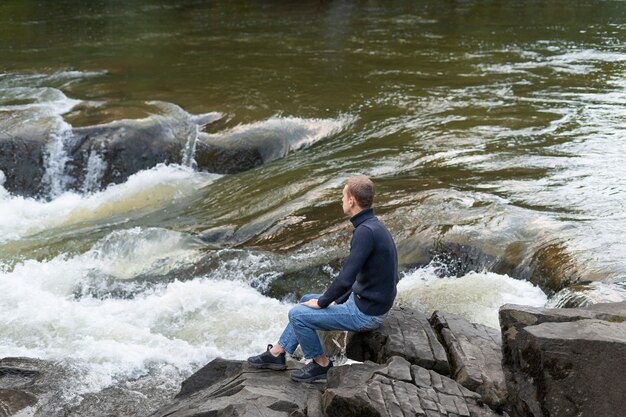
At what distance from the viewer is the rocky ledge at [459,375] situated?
5.55m

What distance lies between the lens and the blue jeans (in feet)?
22.4

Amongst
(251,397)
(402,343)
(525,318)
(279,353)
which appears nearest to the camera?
(525,318)

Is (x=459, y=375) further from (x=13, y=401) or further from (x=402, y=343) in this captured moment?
(x=13, y=401)

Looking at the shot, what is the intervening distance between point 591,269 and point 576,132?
21.8 feet

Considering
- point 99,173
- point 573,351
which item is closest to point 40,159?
point 99,173

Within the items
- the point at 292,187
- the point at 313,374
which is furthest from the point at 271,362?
the point at 292,187

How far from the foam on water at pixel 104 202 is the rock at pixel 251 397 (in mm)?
6899

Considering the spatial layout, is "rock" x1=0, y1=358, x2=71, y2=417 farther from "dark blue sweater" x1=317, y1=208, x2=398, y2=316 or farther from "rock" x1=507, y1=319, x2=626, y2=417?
"rock" x1=507, y1=319, x2=626, y2=417

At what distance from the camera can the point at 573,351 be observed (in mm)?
5539

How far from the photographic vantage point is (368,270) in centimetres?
668

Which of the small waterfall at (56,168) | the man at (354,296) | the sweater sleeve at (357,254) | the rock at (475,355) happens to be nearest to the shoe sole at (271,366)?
the man at (354,296)

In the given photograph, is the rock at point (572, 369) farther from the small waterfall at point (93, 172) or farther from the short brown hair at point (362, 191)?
the small waterfall at point (93, 172)

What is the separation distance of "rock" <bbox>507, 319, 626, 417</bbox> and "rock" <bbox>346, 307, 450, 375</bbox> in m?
0.90

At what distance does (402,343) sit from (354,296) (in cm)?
56
